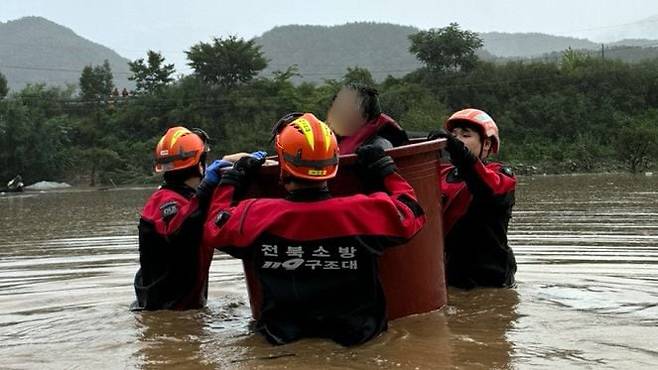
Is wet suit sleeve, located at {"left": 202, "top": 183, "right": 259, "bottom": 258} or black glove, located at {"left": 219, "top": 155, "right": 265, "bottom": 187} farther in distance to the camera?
black glove, located at {"left": 219, "top": 155, "right": 265, "bottom": 187}

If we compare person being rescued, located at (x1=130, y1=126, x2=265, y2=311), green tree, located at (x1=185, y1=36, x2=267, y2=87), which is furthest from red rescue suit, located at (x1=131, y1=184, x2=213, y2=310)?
green tree, located at (x1=185, y1=36, x2=267, y2=87)

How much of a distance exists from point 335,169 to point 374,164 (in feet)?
0.75

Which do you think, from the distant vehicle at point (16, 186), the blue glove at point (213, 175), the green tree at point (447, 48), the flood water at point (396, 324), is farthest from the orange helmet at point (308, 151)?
the green tree at point (447, 48)

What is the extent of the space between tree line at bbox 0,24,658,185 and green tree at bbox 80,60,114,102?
0.10 meters

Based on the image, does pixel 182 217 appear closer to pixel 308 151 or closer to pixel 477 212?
A: pixel 308 151

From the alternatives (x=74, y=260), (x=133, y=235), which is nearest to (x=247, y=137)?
(x=133, y=235)

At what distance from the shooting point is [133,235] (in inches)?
439

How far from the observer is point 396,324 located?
4121 millimetres

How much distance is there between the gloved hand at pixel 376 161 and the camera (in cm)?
374

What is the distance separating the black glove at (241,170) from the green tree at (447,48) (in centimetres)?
4705

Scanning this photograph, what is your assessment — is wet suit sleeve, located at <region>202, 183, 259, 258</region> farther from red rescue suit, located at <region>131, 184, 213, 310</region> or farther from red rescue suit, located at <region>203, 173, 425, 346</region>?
red rescue suit, located at <region>131, 184, 213, 310</region>

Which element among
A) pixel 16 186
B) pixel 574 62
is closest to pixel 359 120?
pixel 16 186

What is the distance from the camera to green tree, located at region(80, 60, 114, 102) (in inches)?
2108

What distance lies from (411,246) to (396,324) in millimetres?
418
